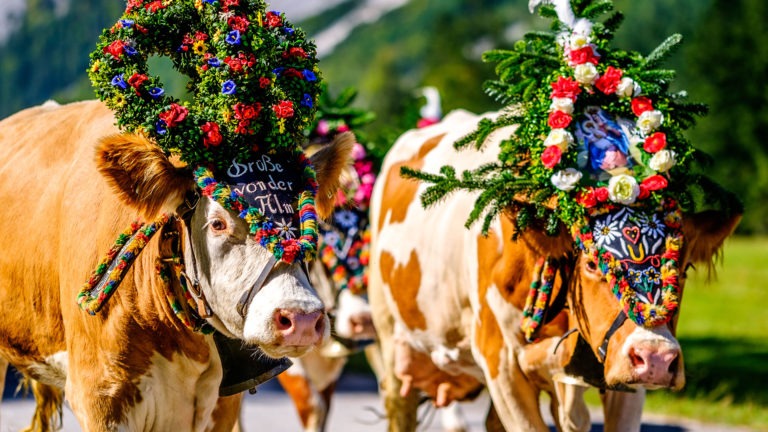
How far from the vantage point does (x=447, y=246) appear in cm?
643

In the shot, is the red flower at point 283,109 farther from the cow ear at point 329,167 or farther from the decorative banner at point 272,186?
the cow ear at point 329,167

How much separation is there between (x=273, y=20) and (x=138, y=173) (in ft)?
2.83

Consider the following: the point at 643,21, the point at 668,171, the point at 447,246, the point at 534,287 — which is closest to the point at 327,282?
the point at 447,246

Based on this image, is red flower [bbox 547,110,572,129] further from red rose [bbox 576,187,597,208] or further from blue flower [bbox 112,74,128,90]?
blue flower [bbox 112,74,128,90]

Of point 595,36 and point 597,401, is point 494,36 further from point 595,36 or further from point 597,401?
point 595,36

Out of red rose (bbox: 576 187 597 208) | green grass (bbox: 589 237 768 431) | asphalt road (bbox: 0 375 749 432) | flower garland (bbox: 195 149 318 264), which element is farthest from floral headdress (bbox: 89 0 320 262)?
asphalt road (bbox: 0 375 749 432)

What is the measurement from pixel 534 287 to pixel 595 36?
130 cm

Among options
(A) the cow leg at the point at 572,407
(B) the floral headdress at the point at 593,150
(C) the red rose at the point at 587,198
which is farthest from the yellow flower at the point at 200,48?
(A) the cow leg at the point at 572,407

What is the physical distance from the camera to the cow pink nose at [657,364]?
4602mm

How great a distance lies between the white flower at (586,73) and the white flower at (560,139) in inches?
11.9

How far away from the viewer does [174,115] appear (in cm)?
429

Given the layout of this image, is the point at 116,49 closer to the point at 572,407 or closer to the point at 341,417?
the point at 572,407

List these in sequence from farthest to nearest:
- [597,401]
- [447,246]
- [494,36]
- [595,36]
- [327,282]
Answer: [494,36], [597,401], [327,282], [447,246], [595,36]

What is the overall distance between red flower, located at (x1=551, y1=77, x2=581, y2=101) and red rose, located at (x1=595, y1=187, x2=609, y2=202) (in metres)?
0.54
